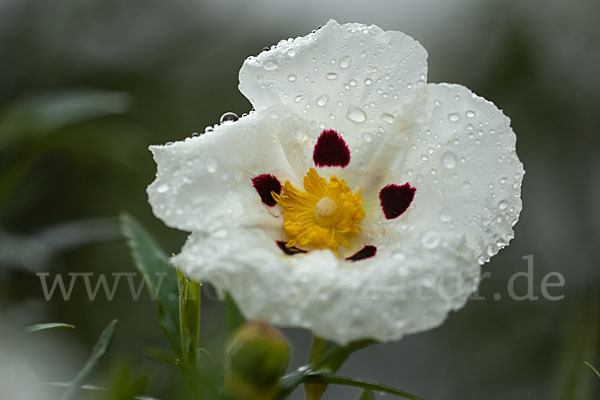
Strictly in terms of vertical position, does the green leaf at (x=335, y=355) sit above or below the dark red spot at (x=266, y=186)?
below

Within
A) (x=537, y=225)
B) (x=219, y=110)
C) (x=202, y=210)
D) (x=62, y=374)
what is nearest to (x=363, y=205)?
(x=202, y=210)

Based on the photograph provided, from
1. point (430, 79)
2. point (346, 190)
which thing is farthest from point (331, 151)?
point (430, 79)

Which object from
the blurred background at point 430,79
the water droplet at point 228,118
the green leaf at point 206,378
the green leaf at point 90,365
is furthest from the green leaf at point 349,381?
the blurred background at point 430,79

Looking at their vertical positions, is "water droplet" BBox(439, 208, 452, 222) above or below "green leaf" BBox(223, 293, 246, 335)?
above

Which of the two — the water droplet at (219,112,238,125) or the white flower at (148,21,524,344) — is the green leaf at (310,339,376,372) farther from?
the water droplet at (219,112,238,125)

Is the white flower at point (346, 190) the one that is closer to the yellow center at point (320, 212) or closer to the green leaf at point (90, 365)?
the yellow center at point (320, 212)

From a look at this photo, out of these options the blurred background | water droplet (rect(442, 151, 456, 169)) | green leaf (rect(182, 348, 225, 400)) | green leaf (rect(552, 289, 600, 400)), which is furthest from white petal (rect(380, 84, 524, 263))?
the blurred background
